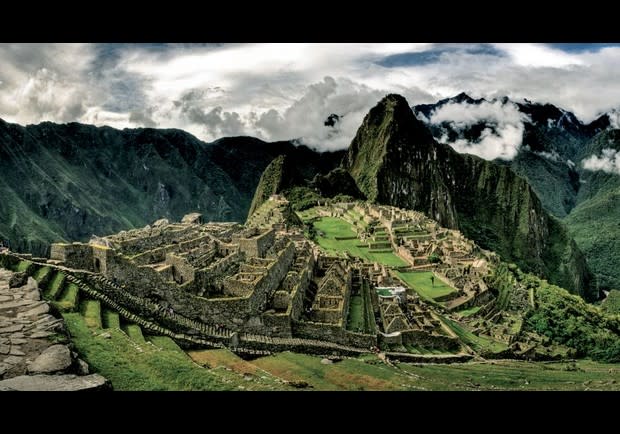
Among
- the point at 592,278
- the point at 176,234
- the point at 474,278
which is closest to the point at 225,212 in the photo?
the point at 474,278

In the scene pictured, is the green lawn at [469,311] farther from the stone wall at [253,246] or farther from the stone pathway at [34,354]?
the stone pathway at [34,354]

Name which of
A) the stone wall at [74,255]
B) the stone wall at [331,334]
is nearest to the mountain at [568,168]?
the stone wall at [331,334]

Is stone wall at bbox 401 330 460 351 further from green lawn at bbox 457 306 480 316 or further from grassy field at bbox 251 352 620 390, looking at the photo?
green lawn at bbox 457 306 480 316

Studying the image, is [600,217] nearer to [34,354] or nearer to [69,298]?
[69,298]

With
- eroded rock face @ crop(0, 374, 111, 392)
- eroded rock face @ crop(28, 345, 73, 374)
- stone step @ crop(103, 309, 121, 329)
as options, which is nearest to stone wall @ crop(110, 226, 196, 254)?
stone step @ crop(103, 309, 121, 329)

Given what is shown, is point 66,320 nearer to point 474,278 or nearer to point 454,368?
point 454,368

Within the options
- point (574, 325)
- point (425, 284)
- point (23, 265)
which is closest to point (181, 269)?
point (23, 265)
